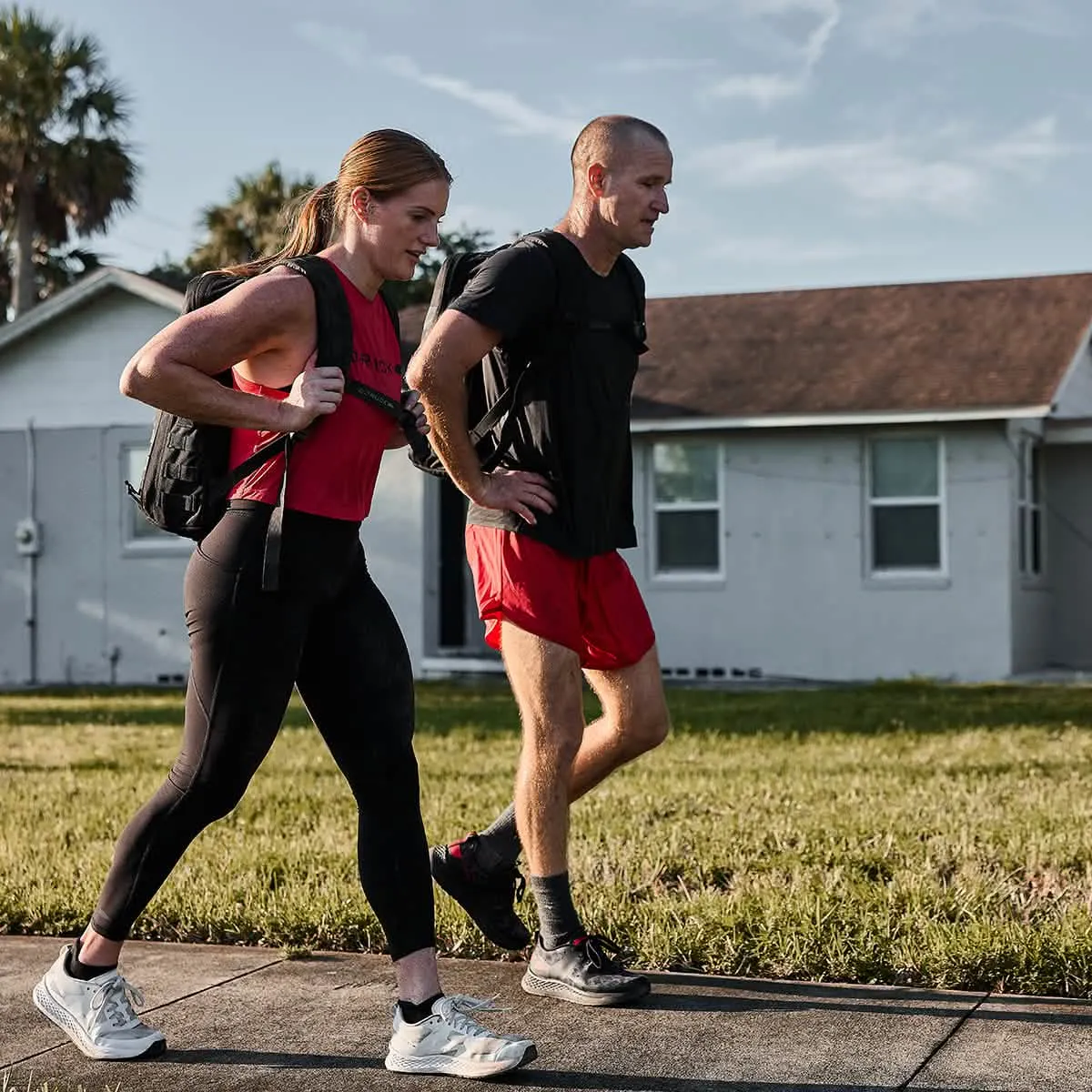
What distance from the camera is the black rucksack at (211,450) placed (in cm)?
416

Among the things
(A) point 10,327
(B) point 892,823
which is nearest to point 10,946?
(B) point 892,823

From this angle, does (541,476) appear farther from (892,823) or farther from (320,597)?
(892,823)

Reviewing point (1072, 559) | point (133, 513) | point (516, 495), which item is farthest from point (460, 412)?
point (133, 513)

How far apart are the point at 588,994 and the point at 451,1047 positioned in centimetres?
67

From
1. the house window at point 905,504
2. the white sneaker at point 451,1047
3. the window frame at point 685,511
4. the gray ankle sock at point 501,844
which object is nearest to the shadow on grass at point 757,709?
the house window at point 905,504

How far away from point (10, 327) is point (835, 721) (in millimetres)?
11663

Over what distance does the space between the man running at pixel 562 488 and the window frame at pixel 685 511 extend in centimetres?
1405

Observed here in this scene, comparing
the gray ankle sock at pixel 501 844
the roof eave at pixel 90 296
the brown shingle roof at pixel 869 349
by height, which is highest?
the roof eave at pixel 90 296


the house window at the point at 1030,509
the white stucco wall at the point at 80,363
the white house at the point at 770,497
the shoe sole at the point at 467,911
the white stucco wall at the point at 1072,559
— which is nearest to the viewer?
the shoe sole at the point at 467,911

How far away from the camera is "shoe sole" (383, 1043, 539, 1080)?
13.2ft

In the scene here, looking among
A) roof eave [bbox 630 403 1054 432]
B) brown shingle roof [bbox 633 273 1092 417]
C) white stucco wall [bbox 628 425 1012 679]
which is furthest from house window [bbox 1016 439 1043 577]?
brown shingle roof [bbox 633 273 1092 417]

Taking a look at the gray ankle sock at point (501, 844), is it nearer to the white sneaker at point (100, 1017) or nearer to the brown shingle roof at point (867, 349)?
the white sneaker at point (100, 1017)

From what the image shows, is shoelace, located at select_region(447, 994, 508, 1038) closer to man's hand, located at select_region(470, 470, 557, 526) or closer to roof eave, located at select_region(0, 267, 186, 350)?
man's hand, located at select_region(470, 470, 557, 526)

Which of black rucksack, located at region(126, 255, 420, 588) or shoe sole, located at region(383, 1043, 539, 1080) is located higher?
black rucksack, located at region(126, 255, 420, 588)
